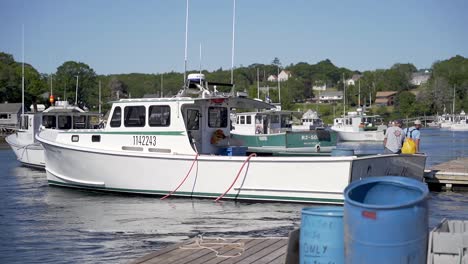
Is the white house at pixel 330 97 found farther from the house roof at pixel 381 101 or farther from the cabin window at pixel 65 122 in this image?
the cabin window at pixel 65 122

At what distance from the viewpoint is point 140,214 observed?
508 inches

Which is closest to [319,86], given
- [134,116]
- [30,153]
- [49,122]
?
[30,153]

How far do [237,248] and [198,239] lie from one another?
0.75 m

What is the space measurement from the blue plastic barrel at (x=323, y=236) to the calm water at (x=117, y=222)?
4.01 m

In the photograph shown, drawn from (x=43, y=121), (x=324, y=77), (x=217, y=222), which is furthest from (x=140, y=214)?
(x=324, y=77)

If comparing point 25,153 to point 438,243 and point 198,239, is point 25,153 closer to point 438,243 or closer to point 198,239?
point 198,239

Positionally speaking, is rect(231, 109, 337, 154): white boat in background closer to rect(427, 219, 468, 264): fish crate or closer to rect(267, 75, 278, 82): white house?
rect(427, 219, 468, 264): fish crate

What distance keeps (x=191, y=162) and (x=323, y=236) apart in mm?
8873

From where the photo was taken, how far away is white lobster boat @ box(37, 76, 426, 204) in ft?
42.5

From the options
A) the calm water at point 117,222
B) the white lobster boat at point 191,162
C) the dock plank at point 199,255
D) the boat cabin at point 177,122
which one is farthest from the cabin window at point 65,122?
the dock plank at point 199,255

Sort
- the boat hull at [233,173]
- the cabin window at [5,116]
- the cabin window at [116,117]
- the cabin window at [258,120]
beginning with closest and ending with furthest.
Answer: the boat hull at [233,173]
the cabin window at [116,117]
the cabin window at [258,120]
the cabin window at [5,116]

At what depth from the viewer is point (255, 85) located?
10931 centimetres

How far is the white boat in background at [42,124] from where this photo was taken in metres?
24.2

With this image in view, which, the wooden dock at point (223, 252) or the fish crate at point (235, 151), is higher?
the fish crate at point (235, 151)
